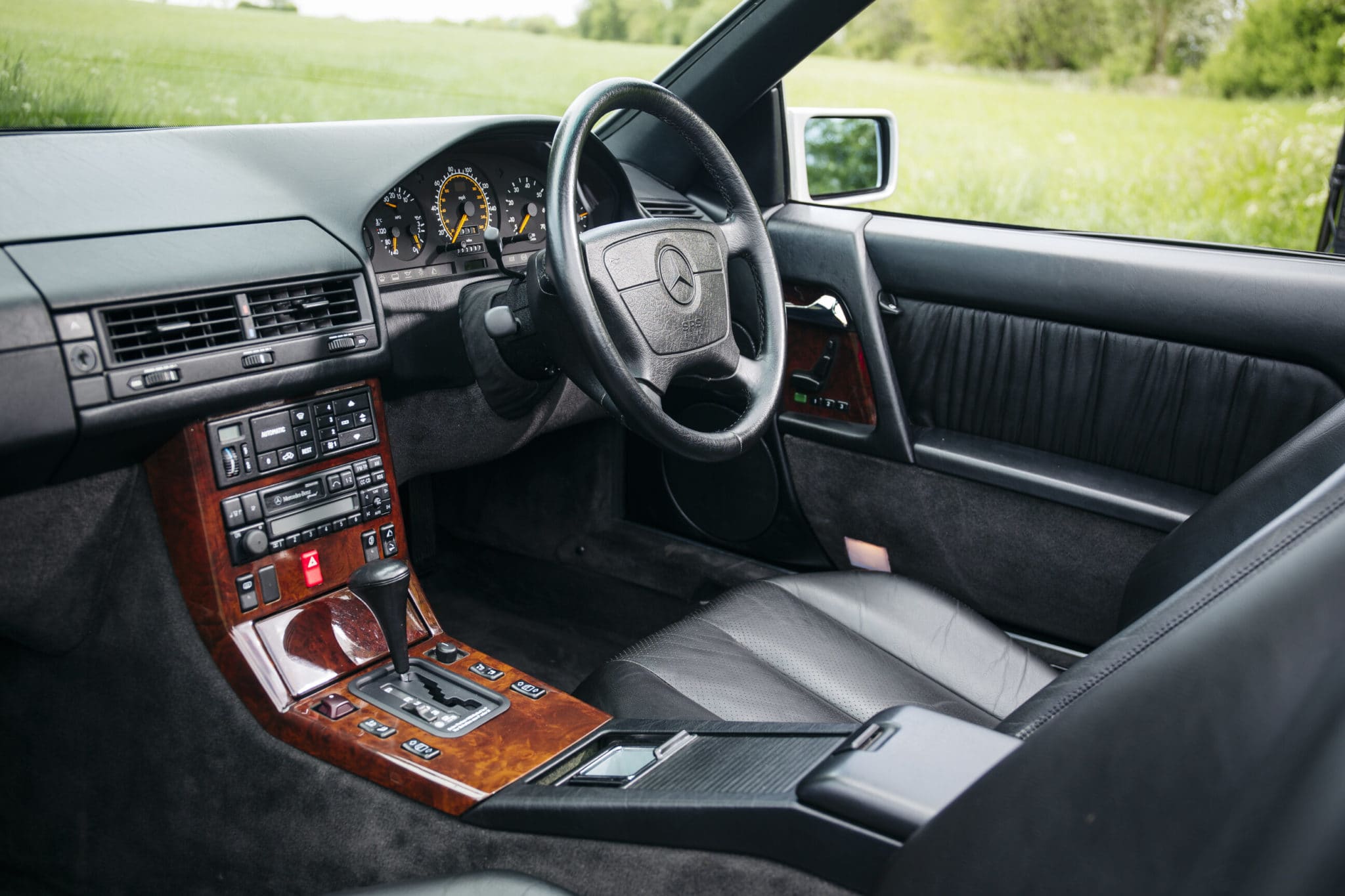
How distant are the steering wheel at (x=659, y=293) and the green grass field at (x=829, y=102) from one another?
0.30 metres

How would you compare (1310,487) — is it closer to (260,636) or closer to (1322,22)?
(260,636)

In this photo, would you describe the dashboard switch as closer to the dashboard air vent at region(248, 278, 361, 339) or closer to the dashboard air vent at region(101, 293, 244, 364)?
the dashboard air vent at region(101, 293, 244, 364)

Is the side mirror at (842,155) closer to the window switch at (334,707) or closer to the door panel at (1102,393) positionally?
the door panel at (1102,393)

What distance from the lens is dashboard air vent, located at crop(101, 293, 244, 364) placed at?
1.35m

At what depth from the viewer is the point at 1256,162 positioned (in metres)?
5.17

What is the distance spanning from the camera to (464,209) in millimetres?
1922

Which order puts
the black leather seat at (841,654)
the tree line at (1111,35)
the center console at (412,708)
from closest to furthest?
1. the center console at (412,708)
2. the black leather seat at (841,654)
3. the tree line at (1111,35)

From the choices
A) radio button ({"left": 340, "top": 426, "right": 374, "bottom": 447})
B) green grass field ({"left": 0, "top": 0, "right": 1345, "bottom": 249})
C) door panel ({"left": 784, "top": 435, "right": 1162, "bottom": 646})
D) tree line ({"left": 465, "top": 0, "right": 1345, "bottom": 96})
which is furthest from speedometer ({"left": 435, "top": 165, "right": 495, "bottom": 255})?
tree line ({"left": 465, "top": 0, "right": 1345, "bottom": 96})

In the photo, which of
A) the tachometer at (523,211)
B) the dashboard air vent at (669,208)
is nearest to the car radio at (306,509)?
the tachometer at (523,211)

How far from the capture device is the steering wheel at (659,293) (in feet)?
4.55

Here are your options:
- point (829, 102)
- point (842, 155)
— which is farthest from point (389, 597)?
point (829, 102)

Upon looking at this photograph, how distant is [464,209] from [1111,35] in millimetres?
5137

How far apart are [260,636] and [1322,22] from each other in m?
5.03

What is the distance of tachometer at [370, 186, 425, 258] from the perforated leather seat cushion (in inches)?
30.2
